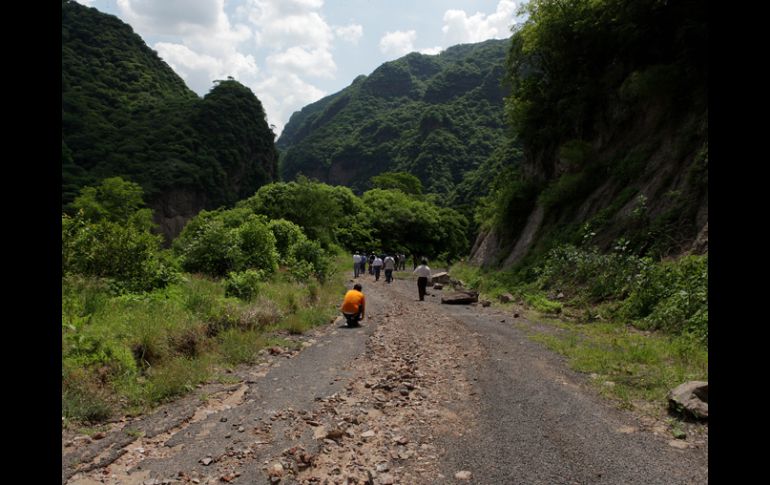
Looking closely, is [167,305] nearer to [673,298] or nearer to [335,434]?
[335,434]

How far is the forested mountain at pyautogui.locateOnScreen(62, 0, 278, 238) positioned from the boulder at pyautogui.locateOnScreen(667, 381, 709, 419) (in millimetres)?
66334

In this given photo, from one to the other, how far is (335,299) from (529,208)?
588 inches

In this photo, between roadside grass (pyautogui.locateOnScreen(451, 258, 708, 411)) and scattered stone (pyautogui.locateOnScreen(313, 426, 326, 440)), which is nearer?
scattered stone (pyautogui.locateOnScreen(313, 426, 326, 440))

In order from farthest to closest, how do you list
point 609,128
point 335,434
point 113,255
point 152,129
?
point 152,129, point 609,128, point 113,255, point 335,434

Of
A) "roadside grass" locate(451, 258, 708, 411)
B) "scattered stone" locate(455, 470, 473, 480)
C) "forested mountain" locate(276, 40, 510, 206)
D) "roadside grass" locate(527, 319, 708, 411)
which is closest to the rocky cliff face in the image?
"roadside grass" locate(451, 258, 708, 411)

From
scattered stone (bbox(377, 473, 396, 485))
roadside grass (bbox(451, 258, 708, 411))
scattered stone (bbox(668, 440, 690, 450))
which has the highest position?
roadside grass (bbox(451, 258, 708, 411))

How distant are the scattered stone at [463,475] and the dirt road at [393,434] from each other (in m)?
0.02

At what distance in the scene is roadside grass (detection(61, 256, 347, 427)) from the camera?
23.3 ft

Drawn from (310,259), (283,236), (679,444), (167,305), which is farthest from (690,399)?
(283,236)

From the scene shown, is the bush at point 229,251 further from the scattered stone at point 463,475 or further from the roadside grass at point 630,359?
the scattered stone at point 463,475

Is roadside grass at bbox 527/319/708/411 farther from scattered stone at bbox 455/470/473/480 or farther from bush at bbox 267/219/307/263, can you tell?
bush at bbox 267/219/307/263

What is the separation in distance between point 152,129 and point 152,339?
262 ft

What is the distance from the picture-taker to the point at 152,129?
3036 inches
